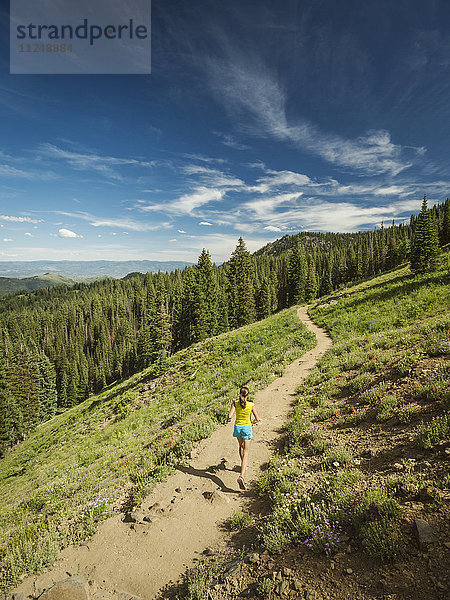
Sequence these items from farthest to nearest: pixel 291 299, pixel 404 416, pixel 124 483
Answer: pixel 291 299
pixel 124 483
pixel 404 416

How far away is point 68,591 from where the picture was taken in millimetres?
5172

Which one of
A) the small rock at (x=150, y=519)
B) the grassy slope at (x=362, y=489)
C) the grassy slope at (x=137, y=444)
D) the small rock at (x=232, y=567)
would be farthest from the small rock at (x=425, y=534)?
the grassy slope at (x=137, y=444)

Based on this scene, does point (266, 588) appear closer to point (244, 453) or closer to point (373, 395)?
point (244, 453)

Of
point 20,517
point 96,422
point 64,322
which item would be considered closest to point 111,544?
point 20,517

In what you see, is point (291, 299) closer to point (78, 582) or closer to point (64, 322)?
point (78, 582)

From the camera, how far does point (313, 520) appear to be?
502 centimetres

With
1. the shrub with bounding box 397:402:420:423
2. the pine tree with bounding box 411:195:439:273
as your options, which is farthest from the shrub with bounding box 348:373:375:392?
the pine tree with bounding box 411:195:439:273

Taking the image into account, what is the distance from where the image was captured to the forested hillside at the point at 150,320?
52.4 m

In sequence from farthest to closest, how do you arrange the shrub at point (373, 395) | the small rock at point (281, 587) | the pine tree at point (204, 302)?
1. the pine tree at point (204, 302)
2. the shrub at point (373, 395)
3. the small rock at point (281, 587)

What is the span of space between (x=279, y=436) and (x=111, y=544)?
5.95 metres

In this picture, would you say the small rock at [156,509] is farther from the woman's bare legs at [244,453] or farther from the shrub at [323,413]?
the shrub at [323,413]

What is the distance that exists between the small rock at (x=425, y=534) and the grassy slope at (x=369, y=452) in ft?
0.50

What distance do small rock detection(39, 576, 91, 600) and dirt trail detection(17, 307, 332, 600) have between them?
1.06 feet

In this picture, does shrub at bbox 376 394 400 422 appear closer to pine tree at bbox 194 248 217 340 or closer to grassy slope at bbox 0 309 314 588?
grassy slope at bbox 0 309 314 588
